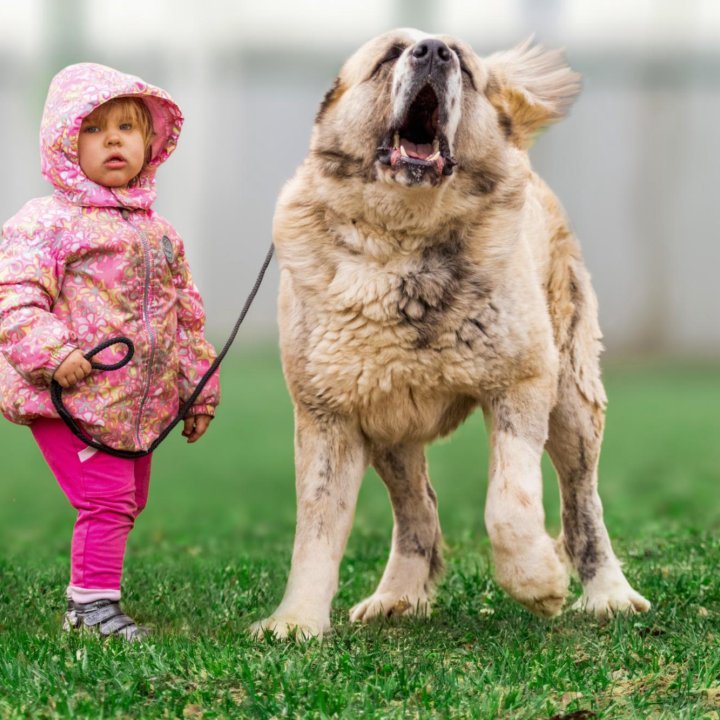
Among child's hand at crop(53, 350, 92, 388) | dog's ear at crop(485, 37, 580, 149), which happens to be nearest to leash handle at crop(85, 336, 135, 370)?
child's hand at crop(53, 350, 92, 388)

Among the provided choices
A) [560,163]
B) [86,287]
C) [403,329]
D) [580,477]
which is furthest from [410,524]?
[560,163]

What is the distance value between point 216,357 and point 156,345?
0.88 ft

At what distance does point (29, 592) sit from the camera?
4301mm

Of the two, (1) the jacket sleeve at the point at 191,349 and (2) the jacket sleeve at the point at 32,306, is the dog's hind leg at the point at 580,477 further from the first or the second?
(2) the jacket sleeve at the point at 32,306

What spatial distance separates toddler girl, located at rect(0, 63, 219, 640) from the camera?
3588 mm

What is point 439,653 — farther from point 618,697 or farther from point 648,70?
point 648,70

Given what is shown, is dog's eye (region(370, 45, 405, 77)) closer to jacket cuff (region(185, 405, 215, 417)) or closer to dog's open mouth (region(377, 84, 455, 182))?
dog's open mouth (region(377, 84, 455, 182))

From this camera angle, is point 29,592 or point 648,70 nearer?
point 29,592

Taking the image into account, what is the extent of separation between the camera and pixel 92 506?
3670 mm

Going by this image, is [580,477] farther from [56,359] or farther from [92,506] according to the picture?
[56,359]

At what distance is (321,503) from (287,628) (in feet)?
1.30

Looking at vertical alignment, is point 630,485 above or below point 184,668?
below

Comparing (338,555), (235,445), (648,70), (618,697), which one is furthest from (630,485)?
(648,70)

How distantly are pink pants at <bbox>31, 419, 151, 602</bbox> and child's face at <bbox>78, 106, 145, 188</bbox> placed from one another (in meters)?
0.74
